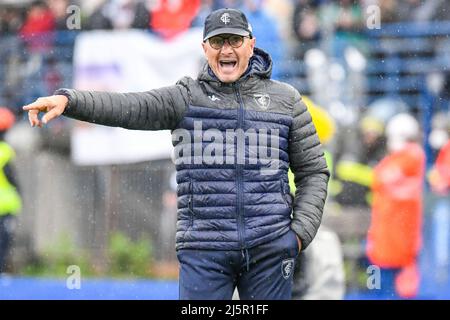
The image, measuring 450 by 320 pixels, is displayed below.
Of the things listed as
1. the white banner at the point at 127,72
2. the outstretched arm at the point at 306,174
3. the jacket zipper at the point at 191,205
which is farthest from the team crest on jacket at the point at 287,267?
the white banner at the point at 127,72

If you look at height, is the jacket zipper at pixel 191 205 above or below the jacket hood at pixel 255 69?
below

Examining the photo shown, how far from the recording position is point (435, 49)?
10305mm

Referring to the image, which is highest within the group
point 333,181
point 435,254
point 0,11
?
point 0,11

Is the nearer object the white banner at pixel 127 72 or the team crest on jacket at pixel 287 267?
the team crest on jacket at pixel 287 267

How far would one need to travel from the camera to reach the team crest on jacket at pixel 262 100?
15.2ft

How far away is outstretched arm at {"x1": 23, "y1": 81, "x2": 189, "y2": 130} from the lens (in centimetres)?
442

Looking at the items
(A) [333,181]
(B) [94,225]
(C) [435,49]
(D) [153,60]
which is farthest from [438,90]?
(B) [94,225]

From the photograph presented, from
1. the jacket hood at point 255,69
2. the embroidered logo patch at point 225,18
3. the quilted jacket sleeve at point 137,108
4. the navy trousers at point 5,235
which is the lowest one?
the navy trousers at point 5,235

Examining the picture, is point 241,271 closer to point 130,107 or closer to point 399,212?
point 130,107

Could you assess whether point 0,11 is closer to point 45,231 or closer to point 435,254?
point 45,231

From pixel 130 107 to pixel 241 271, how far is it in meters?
0.80

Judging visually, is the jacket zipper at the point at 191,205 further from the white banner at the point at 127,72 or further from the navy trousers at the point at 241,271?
the white banner at the point at 127,72

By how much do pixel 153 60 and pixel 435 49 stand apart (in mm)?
2590

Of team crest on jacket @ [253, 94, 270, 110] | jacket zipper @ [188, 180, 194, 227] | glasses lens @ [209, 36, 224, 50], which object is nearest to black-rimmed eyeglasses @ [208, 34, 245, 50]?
glasses lens @ [209, 36, 224, 50]
